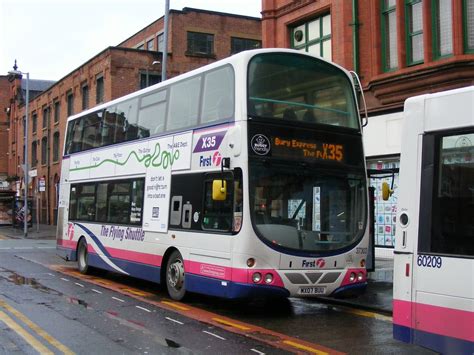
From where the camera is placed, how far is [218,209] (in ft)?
30.8

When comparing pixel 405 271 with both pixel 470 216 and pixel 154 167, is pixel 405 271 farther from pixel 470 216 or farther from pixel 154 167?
pixel 154 167

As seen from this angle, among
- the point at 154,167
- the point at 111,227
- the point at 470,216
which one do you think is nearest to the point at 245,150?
the point at 154,167

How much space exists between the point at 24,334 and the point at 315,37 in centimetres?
1474

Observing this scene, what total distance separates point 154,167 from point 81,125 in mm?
4991

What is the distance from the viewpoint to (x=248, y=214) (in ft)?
28.5

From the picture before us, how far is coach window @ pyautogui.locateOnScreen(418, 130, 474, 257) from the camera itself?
16.6ft

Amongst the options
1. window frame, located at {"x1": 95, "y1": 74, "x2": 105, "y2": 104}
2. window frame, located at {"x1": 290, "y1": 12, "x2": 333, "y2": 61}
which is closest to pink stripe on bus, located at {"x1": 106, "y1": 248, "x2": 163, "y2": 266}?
window frame, located at {"x1": 290, "y1": 12, "x2": 333, "y2": 61}

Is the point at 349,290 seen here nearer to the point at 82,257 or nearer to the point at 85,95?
the point at 82,257

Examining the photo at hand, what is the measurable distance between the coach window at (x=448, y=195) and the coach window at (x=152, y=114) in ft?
22.9

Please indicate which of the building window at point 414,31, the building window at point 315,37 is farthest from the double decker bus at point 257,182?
the building window at point 315,37

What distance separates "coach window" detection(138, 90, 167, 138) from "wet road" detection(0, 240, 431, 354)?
3419mm

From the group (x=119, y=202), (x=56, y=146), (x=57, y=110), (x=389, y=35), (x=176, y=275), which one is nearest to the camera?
(x=176, y=275)

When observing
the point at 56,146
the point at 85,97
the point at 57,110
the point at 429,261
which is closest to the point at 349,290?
the point at 429,261

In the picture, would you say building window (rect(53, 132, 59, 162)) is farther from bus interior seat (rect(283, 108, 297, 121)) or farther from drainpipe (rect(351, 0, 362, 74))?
bus interior seat (rect(283, 108, 297, 121))
